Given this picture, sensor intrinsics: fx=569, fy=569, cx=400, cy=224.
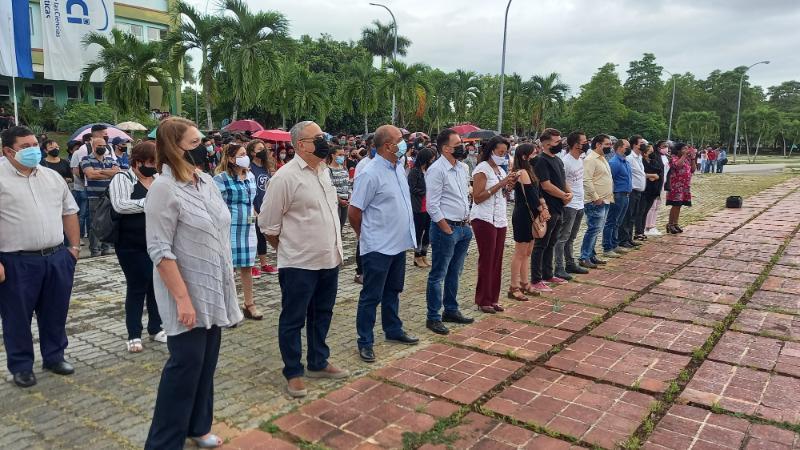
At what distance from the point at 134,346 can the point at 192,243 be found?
2270mm

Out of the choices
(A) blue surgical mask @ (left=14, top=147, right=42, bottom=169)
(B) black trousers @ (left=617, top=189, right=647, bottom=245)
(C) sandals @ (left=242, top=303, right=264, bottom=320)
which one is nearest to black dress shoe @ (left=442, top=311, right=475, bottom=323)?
(C) sandals @ (left=242, top=303, right=264, bottom=320)

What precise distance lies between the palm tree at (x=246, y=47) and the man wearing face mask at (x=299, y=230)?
16152mm

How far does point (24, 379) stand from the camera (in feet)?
12.7

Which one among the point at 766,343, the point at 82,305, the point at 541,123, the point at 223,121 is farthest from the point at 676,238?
the point at 541,123

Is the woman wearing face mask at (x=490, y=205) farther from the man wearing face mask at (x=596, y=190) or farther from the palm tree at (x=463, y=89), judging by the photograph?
the palm tree at (x=463, y=89)

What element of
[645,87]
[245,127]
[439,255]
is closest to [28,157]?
[439,255]

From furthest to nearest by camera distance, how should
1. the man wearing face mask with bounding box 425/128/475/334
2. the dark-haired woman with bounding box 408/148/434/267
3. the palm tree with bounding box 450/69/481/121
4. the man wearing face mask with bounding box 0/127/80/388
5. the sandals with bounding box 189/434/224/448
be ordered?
the palm tree with bounding box 450/69/481/121
the dark-haired woman with bounding box 408/148/434/267
the man wearing face mask with bounding box 425/128/475/334
the man wearing face mask with bounding box 0/127/80/388
the sandals with bounding box 189/434/224/448

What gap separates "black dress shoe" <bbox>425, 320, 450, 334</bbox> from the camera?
5051 mm

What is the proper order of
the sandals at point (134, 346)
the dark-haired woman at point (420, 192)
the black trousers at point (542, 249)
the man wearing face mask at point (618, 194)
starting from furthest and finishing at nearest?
the man wearing face mask at point (618, 194) < the dark-haired woman at point (420, 192) < the black trousers at point (542, 249) < the sandals at point (134, 346)

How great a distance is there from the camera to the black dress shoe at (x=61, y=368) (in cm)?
410

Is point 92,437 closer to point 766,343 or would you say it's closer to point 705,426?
point 705,426

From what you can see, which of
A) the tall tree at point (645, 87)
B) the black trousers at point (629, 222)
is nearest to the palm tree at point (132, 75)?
the black trousers at point (629, 222)

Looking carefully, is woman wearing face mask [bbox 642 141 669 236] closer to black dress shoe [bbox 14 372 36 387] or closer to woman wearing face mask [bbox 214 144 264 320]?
woman wearing face mask [bbox 214 144 264 320]

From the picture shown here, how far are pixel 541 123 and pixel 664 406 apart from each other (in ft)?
166
